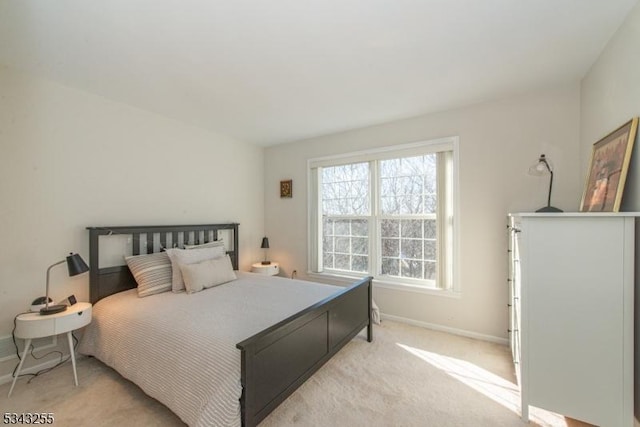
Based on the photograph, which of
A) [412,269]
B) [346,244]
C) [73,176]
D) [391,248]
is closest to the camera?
[73,176]

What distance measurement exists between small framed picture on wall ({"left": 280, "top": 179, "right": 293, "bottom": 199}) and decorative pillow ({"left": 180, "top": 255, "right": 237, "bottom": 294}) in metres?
1.54

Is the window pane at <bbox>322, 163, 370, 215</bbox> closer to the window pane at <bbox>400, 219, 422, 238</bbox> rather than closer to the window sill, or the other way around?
the window pane at <bbox>400, 219, 422, 238</bbox>

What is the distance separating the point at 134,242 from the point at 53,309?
0.93 meters

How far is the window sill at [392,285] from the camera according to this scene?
10.0ft

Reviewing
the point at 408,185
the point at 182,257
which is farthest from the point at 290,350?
the point at 408,185

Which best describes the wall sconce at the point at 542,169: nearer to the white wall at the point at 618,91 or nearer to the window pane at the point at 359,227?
the white wall at the point at 618,91

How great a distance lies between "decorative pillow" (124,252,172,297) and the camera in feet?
8.54

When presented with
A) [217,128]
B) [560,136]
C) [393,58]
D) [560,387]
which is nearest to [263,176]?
[217,128]

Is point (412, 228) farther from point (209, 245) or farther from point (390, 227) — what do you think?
point (209, 245)

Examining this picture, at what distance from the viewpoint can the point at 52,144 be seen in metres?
2.40

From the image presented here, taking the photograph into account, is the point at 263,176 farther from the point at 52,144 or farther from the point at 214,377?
the point at 214,377

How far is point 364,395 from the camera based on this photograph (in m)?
2.00

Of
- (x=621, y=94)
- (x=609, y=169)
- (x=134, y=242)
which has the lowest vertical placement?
(x=134, y=242)

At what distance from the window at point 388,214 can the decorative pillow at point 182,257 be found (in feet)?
4.84
